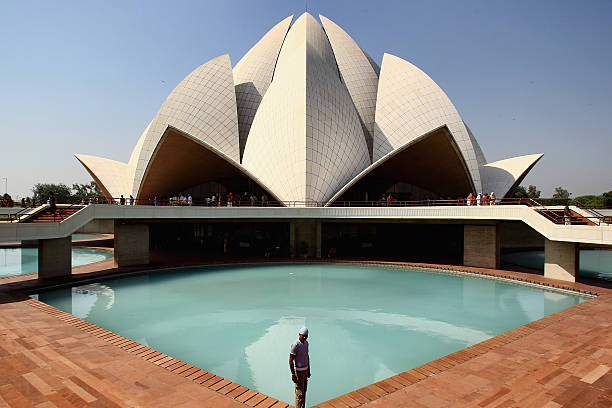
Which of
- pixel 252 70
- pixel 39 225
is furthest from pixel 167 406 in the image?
pixel 252 70

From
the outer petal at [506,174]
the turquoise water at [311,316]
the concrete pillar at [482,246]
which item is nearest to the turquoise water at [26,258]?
the turquoise water at [311,316]

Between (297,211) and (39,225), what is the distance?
10881mm

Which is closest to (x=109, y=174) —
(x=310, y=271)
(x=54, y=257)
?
(x=54, y=257)

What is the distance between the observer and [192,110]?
1040 inches

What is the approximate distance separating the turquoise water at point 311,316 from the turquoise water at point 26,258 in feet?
20.3

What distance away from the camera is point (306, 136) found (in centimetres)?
2048

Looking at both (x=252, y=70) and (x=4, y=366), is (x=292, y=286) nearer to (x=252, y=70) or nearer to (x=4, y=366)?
(x=4, y=366)

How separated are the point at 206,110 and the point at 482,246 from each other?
21249 millimetres

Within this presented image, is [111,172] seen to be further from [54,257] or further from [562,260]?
[562,260]

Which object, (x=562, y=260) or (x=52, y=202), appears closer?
(x=562, y=260)

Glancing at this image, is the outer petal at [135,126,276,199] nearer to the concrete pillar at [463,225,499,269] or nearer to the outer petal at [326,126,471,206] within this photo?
the outer petal at [326,126,471,206]

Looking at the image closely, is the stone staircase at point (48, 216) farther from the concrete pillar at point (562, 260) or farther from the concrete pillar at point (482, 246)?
the concrete pillar at point (562, 260)

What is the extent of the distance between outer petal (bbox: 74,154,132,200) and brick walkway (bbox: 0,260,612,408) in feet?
75.9

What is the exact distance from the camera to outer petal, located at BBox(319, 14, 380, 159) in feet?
93.5
